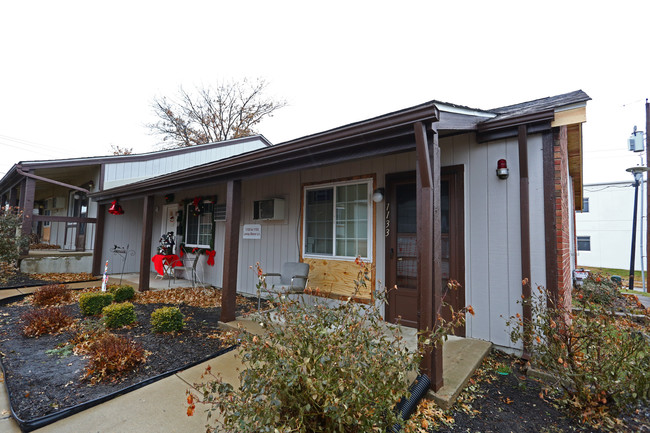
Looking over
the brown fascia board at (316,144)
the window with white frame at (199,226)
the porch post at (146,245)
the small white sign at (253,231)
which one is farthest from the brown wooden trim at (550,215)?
the porch post at (146,245)

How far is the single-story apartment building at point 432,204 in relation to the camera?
2.68 meters

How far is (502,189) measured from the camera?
3.34 m

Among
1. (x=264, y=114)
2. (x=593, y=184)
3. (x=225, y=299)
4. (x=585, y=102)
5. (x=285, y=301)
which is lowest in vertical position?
(x=225, y=299)

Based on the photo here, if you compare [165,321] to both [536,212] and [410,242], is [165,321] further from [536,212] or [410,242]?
[536,212]

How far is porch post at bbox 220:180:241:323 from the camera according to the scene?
423cm

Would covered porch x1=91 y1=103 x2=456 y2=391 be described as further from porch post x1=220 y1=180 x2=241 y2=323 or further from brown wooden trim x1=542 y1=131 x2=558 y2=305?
brown wooden trim x1=542 y1=131 x2=558 y2=305

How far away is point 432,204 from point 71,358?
4.02 metres

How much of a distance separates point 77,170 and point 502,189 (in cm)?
1156

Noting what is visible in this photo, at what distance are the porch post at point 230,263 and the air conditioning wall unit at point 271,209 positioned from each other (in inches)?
40.9

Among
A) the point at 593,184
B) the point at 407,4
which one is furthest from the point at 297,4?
the point at 593,184

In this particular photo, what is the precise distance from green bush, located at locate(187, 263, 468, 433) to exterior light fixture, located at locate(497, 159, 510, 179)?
245 cm

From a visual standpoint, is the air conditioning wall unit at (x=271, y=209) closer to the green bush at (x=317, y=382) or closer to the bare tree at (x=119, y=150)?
the green bush at (x=317, y=382)

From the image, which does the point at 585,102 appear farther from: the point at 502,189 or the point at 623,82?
the point at 623,82

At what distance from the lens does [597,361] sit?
2203 millimetres
